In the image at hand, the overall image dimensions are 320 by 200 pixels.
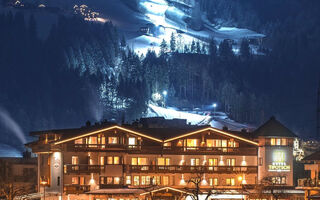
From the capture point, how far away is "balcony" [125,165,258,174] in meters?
94.2

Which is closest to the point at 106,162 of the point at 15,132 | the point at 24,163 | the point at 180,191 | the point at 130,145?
the point at 130,145

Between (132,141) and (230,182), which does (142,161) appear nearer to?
(132,141)

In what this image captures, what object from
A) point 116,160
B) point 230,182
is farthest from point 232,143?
point 116,160

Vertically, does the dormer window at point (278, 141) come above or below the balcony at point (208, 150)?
above

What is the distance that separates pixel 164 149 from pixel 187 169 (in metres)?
3.07

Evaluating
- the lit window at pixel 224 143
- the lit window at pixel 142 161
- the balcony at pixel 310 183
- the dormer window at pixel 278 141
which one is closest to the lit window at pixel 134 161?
the lit window at pixel 142 161

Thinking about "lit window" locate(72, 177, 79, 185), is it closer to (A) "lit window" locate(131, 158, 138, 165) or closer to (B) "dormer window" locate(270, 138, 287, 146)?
(A) "lit window" locate(131, 158, 138, 165)

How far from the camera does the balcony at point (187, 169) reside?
94.2 m

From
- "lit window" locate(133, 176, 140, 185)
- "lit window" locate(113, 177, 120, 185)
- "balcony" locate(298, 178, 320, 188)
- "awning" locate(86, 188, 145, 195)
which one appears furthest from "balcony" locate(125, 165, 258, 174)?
"balcony" locate(298, 178, 320, 188)

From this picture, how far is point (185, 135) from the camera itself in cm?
9638

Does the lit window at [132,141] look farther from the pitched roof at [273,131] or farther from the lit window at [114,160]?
the pitched roof at [273,131]

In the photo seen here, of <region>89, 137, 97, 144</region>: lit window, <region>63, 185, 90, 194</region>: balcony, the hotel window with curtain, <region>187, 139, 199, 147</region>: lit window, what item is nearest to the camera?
<region>63, 185, 90, 194</region>: balcony

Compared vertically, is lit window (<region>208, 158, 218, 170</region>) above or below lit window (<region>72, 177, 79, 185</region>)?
above

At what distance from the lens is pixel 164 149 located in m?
95.9
